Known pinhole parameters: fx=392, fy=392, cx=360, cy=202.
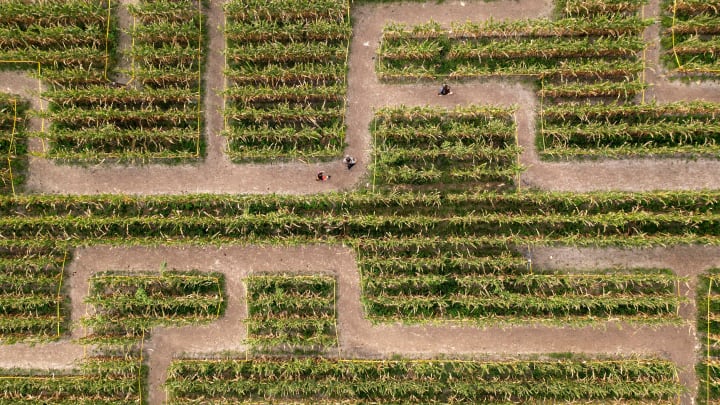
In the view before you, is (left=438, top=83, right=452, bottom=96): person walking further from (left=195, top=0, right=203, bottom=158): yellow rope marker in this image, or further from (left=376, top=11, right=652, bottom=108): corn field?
(left=195, top=0, right=203, bottom=158): yellow rope marker

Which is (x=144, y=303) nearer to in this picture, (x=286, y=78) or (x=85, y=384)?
(x=85, y=384)

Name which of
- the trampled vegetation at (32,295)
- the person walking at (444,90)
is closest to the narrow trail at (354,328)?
the trampled vegetation at (32,295)

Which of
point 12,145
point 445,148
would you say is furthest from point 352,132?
point 12,145

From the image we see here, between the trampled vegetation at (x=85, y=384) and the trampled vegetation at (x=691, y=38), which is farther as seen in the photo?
the trampled vegetation at (x=85, y=384)

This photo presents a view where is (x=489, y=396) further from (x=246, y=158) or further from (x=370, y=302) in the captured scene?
(x=246, y=158)

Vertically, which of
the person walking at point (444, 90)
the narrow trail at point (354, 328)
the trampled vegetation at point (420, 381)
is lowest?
the trampled vegetation at point (420, 381)

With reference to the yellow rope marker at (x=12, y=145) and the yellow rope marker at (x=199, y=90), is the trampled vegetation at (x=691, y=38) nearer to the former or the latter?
the yellow rope marker at (x=199, y=90)
